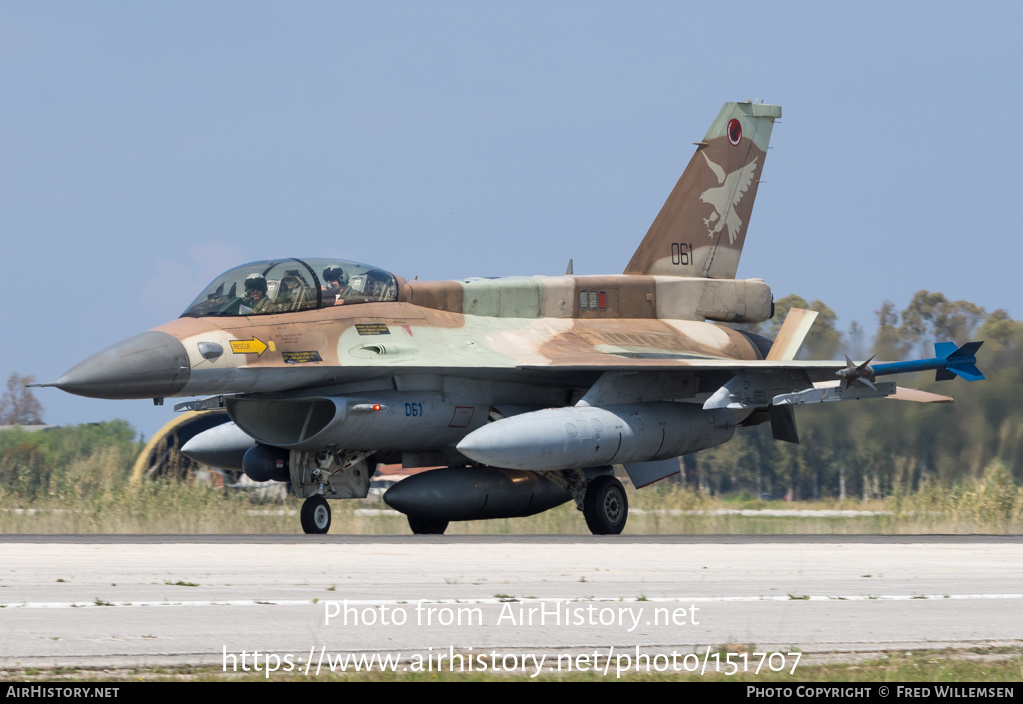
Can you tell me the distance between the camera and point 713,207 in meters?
19.1

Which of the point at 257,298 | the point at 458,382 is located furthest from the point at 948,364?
the point at 257,298

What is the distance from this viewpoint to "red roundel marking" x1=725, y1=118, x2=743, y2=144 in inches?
757

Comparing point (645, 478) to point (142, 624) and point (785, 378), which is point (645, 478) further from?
point (142, 624)

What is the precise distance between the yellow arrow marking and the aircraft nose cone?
2.00 feet

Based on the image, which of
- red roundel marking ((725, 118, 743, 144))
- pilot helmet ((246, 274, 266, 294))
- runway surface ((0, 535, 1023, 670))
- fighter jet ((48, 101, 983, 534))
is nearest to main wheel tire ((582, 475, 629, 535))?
fighter jet ((48, 101, 983, 534))

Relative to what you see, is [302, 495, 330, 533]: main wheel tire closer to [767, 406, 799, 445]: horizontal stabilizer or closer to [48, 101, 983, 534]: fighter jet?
[48, 101, 983, 534]: fighter jet

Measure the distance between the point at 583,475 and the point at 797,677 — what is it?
424 inches

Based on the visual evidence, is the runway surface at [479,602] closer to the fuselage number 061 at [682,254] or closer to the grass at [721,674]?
the grass at [721,674]

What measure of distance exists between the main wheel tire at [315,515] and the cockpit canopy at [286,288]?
223cm

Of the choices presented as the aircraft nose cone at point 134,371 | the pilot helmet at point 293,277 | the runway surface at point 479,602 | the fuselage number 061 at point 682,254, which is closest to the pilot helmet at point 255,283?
the pilot helmet at point 293,277

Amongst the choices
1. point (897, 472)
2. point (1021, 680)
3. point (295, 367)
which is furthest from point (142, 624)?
point (897, 472)

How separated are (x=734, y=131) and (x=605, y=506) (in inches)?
260

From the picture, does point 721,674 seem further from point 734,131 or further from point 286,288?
point 734,131

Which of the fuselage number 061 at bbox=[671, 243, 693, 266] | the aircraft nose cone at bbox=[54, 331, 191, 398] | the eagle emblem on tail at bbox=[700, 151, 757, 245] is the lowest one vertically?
the aircraft nose cone at bbox=[54, 331, 191, 398]
